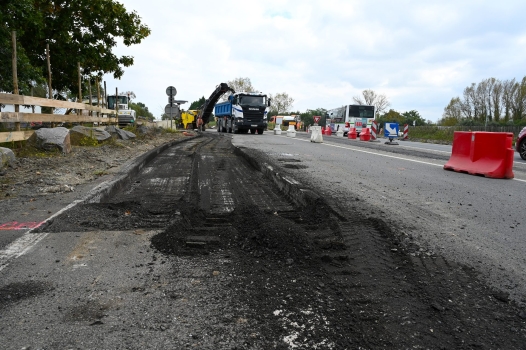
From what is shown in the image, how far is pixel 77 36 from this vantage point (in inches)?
617

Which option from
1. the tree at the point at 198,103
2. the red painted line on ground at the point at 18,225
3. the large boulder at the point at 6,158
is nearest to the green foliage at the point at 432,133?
the large boulder at the point at 6,158

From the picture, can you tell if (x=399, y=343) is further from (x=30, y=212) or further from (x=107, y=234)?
(x=30, y=212)

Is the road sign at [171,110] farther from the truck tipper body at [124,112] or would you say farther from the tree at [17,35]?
the tree at [17,35]

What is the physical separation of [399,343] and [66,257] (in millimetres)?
2547

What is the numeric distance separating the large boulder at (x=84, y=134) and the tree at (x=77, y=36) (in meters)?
4.02

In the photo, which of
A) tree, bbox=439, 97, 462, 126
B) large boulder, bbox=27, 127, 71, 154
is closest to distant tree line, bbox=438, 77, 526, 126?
tree, bbox=439, 97, 462, 126

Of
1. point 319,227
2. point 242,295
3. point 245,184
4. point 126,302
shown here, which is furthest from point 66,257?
point 245,184

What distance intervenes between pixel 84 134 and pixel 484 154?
1036 centimetres

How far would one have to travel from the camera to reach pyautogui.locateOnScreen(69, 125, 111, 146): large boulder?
413 inches

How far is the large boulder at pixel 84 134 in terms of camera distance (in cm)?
1050

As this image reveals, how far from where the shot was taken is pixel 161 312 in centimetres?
228

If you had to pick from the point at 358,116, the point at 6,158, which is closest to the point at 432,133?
the point at 358,116

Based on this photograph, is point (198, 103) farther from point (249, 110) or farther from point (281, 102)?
point (249, 110)

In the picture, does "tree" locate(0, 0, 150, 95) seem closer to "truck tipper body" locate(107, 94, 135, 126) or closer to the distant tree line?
"truck tipper body" locate(107, 94, 135, 126)
